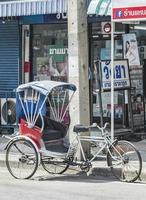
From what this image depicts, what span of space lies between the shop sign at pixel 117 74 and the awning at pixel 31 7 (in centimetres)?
164

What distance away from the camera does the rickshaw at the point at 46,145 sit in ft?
35.2

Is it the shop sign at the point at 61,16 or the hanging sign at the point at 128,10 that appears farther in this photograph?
the shop sign at the point at 61,16

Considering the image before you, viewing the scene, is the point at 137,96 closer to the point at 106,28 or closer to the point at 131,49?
the point at 131,49

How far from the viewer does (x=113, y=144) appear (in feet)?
35.1

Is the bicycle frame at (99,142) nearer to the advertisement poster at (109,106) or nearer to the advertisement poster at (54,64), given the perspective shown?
the advertisement poster at (109,106)

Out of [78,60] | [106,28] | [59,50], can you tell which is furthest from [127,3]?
[59,50]

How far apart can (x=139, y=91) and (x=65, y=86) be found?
4.73 meters

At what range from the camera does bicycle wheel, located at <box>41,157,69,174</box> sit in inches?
437

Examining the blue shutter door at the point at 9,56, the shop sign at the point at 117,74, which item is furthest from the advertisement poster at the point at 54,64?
the shop sign at the point at 117,74

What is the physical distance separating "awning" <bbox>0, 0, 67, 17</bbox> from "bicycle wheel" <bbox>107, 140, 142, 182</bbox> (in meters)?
4.99

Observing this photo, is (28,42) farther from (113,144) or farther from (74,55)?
(113,144)

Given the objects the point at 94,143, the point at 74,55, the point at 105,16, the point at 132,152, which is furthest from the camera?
the point at 105,16

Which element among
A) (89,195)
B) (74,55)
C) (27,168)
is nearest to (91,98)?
(74,55)

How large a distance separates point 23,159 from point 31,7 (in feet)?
17.1
